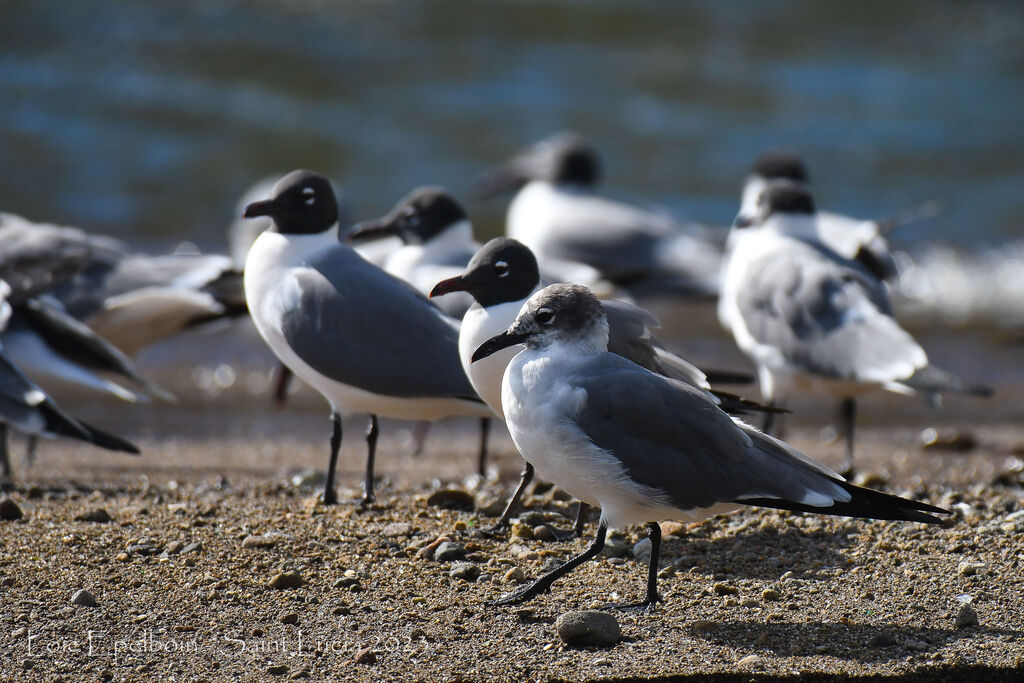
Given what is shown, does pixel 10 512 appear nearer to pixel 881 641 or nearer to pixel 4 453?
pixel 4 453

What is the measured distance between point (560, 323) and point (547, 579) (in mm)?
819

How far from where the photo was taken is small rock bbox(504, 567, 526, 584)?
14.4ft

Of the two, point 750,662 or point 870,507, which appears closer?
point 750,662

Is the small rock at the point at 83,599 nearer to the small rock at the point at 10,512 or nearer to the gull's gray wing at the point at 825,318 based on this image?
the small rock at the point at 10,512

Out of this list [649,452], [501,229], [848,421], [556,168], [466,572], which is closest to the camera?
[649,452]

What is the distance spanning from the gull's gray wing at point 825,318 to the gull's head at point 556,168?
11.7 ft

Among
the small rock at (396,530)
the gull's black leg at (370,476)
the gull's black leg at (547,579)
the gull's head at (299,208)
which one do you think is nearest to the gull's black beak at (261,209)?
the gull's head at (299,208)

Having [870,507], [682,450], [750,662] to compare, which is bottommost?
[750,662]

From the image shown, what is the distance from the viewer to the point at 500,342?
13.9 ft

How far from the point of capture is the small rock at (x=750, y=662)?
3660 millimetres

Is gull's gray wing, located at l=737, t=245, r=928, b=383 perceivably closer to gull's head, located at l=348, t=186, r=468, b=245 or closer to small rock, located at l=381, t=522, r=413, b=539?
gull's head, located at l=348, t=186, r=468, b=245

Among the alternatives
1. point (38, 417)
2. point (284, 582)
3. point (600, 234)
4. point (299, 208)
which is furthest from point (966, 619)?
point (600, 234)

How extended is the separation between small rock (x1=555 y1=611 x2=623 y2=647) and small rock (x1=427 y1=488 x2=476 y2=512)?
57.1 inches

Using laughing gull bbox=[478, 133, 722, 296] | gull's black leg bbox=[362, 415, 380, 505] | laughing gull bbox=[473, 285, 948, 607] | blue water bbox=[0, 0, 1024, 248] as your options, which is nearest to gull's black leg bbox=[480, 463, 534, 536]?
gull's black leg bbox=[362, 415, 380, 505]
